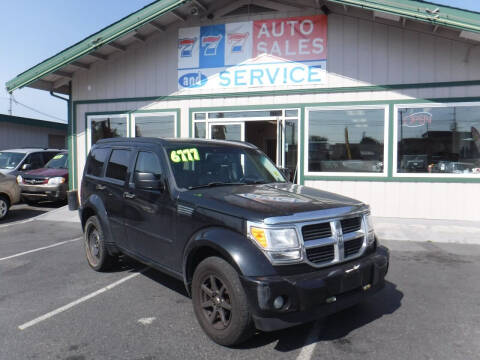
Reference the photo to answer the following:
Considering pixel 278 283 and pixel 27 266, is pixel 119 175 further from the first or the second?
pixel 278 283

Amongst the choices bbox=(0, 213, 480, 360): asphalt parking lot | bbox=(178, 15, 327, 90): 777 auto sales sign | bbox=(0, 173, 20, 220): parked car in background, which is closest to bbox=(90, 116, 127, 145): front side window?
bbox=(178, 15, 327, 90): 777 auto sales sign

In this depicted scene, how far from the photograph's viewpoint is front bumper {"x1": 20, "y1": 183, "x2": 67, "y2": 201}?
12.2m

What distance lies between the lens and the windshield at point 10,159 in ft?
45.3

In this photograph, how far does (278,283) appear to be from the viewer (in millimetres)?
3062

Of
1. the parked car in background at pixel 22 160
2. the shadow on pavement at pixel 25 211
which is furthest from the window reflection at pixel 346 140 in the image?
the parked car in background at pixel 22 160

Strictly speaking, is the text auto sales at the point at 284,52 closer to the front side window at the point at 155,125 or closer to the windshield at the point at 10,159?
the front side window at the point at 155,125

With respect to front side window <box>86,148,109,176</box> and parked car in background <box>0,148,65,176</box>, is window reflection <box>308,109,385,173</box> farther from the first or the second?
parked car in background <box>0,148,65,176</box>

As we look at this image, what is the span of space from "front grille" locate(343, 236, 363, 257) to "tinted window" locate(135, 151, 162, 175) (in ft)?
7.14

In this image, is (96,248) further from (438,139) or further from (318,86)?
(438,139)

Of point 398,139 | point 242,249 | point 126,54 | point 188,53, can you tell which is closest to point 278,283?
point 242,249

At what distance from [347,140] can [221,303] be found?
23.8 ft

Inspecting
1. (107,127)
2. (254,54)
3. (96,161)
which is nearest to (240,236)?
(96,161)

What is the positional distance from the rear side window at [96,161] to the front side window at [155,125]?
17.0ft

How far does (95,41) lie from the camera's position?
10.3 metres
